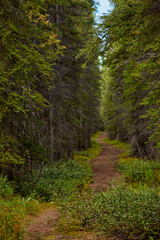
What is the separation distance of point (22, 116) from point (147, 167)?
7907 mm

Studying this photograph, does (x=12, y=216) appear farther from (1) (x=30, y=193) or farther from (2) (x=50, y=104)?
(2) (x=50, y=104)

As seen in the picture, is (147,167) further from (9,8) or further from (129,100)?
(9,8)

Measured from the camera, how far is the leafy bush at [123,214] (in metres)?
4.32

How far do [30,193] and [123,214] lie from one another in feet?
14.1

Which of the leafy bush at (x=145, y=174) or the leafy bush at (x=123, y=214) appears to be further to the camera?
the leafy bush at (x=145, y=174)

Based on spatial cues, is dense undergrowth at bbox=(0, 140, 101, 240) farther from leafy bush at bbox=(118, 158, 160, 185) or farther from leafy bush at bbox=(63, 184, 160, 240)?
leafy bush at bbox=(118, 158, 160, 185)

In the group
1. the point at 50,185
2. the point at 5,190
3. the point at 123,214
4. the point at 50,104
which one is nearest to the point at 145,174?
the point at 50,185

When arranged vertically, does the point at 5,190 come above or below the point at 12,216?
below

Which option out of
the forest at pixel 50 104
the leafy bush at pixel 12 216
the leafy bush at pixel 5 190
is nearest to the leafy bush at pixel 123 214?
the forest at pixel 50 104

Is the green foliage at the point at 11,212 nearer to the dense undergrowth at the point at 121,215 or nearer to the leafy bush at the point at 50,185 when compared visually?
the leafy bush at the point at 50,185

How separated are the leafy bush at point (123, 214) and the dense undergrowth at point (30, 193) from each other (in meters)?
1.37

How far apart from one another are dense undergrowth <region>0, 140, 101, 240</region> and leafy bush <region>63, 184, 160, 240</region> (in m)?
1.37

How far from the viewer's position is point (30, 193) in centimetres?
793

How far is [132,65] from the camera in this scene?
23.7ft
